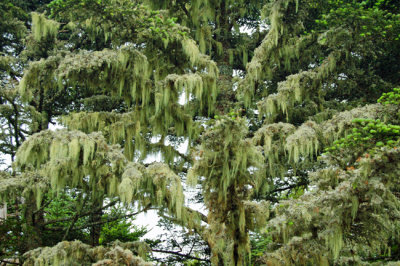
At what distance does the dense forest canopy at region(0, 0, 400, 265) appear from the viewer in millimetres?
4918

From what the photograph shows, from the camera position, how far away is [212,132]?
4770 mm

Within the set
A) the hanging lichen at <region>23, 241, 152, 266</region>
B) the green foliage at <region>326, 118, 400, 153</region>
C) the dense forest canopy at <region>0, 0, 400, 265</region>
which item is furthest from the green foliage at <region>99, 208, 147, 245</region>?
the green foliage at <region>326, 118, 400, 153</region>

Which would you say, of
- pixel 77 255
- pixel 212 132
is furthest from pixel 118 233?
pixel 212 132

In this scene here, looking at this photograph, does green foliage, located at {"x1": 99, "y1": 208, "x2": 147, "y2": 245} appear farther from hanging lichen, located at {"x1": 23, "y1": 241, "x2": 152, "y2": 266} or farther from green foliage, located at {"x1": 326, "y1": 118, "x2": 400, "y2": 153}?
green foliage, located at {"x1": 326, "y1": 118, "x2": 400, "y2": 153}

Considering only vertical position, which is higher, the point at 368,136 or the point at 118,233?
the point at 368,136

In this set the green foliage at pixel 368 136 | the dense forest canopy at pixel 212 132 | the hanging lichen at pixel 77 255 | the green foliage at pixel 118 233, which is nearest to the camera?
the green foliage at pixel 368 136

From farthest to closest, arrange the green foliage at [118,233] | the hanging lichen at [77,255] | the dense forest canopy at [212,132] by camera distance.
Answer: the green foliage at [118,233]
the hanging lichen at [77,255]
the dense forest canopy at [212,132]

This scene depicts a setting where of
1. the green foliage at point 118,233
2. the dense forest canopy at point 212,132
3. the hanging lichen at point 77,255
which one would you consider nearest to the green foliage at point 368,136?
the dense forest canopy at point 212,132

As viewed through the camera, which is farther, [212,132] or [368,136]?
[368,136]

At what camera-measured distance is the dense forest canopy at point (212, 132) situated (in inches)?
194

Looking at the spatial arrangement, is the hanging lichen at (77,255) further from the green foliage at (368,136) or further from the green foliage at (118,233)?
the green foliage at (118,233)

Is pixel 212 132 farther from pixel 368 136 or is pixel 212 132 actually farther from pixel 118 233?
pixel 118 233

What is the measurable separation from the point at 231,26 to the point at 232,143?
19.4 feet

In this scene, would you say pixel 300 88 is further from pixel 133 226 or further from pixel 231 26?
pixel 133 226
